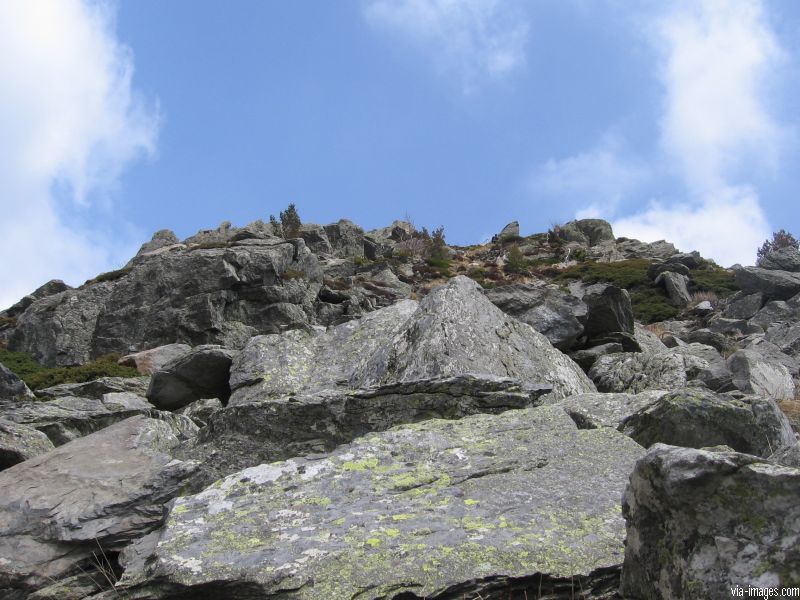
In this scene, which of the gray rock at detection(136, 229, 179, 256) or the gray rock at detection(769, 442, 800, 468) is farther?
the gray rock at detection(136, 229, 179, 256)

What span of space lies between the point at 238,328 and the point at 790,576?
2441 cm

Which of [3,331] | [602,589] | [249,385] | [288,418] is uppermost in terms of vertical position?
[3,331]

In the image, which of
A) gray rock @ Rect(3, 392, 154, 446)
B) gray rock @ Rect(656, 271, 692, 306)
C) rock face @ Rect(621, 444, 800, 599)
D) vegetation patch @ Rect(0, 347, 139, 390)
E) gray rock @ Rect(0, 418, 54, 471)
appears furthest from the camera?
gray rock @ Rect(656, 271, 692, 306)

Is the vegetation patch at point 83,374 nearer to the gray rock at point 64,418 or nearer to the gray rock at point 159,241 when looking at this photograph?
the gray rock at point 64,418

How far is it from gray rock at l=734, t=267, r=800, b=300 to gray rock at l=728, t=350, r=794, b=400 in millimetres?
21860

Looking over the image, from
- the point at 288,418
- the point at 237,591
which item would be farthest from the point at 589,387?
the point at 237,591

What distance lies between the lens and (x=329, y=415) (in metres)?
7.33

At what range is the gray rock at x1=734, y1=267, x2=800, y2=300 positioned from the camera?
35.7 m

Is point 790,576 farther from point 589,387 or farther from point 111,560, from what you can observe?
point 589,387

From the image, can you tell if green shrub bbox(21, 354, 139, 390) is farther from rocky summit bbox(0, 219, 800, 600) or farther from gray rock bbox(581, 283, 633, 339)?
gray rock bbox(581, 283, 633, 339)

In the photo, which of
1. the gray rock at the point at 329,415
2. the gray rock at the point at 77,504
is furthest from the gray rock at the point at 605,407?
the gray rock at the point at 77,504

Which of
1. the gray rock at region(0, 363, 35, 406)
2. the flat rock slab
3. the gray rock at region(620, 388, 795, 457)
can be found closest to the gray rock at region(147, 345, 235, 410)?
the gray rock at region(0, 363, 35, 406)

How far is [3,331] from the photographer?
3534cm

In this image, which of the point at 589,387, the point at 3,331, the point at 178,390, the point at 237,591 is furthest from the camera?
the point at 3,331
